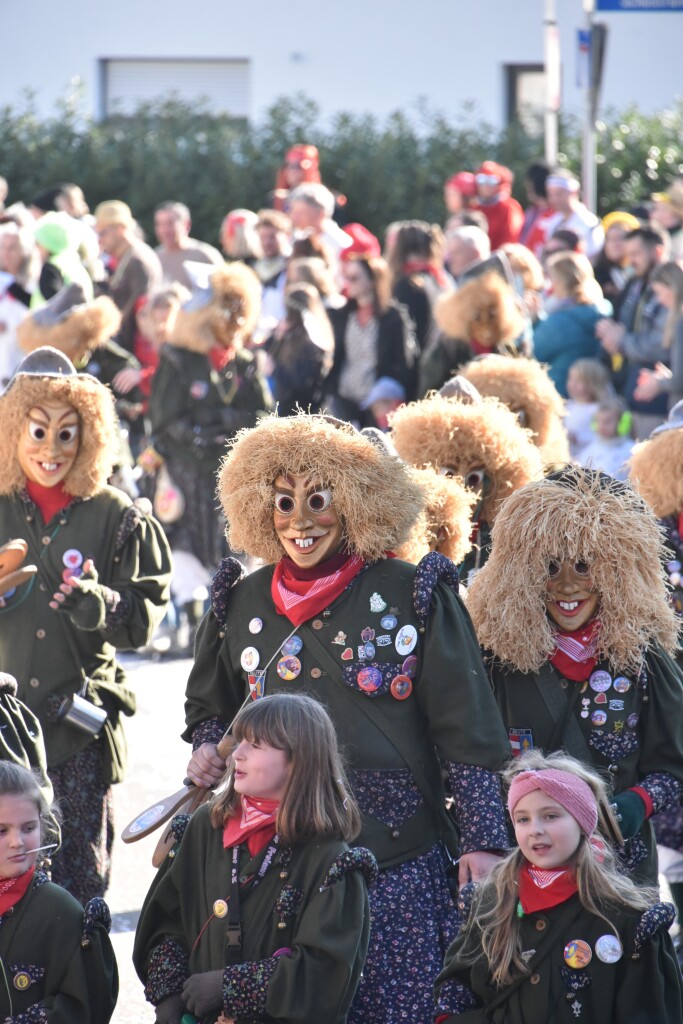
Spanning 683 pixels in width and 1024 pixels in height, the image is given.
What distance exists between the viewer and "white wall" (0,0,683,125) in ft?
76.3

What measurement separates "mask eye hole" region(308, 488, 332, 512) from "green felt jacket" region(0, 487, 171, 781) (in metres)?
1.28

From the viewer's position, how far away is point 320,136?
63.5 feet

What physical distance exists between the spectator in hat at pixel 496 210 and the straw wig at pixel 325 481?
9.75 meters

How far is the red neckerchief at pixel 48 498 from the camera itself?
5605 millimetres

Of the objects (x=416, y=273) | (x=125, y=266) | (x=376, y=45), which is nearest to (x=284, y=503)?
(x=416, y=273)

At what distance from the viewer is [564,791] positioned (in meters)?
3.70

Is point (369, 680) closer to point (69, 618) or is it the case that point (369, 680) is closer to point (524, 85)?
point (69, 618)

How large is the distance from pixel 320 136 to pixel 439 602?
15851mm

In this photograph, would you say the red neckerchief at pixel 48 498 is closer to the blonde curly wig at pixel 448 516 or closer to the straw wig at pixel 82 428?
the straw wig at pixel 82 428

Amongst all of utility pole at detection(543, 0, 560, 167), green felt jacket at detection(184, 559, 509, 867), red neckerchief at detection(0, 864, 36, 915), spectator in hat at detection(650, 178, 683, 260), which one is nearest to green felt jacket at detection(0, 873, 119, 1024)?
red neckerchief at detection(0, 864, 36, 915)

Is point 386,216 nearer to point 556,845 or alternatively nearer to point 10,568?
point 10,568

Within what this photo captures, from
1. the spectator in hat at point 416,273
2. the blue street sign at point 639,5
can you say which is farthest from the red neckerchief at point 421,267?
the blue street sign at point 639,5

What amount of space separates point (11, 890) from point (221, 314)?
5901 mm

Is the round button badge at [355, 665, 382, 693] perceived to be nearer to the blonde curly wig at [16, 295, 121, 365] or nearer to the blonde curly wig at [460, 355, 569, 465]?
the blonde curly wig at [460, 355, 569, 465]
